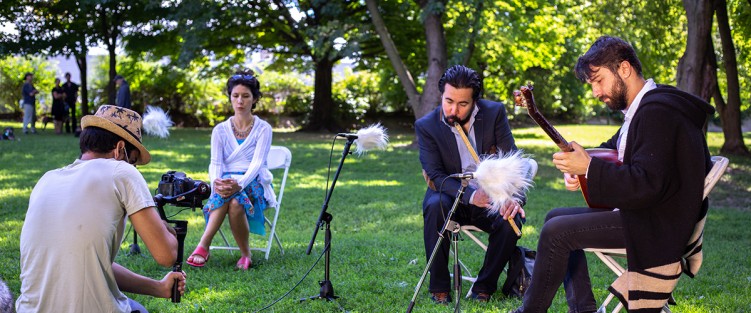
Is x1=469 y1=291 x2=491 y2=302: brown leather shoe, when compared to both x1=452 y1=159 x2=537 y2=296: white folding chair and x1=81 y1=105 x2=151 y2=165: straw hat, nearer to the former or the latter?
x1=452 y1=159 x2=537 y2=296: white folding chair

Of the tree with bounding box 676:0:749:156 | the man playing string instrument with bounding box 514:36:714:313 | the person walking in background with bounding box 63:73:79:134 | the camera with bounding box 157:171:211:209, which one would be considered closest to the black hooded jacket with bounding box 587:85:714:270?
the man playing string instrument with bounding box 514:36:714:313

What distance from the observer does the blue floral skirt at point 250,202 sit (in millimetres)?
6194

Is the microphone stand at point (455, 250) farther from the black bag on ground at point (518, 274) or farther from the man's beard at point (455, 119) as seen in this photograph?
the black bag on ground at point (518, 274)

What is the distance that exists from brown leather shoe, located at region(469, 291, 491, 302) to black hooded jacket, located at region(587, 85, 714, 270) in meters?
1.79

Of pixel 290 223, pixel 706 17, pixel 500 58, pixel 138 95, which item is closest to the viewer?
pixel 290 223

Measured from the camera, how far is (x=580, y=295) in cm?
428

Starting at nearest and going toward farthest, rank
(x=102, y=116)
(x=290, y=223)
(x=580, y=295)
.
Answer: (x=102, y=116)
(x=580, y=295)
(x=290, y=223)

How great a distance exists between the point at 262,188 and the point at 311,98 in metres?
23.9

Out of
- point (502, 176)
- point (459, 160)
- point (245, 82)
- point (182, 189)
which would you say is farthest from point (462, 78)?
point (245, 82)

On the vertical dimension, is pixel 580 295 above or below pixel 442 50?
below

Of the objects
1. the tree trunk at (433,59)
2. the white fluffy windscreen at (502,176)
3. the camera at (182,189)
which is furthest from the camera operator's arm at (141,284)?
the tree trunk at (433,59)

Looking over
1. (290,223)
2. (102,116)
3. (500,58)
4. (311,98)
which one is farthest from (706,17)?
(311,98)

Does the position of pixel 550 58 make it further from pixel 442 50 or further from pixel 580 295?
pixel 580 295

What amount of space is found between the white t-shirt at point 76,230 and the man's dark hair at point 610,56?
2012 millimetres
